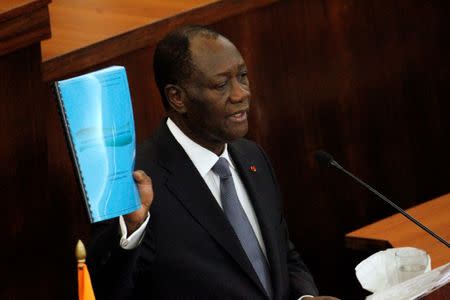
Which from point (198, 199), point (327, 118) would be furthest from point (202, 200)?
point (327, 118)

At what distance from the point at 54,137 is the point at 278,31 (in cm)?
47

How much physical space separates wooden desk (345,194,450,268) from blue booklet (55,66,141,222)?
69 centimetres

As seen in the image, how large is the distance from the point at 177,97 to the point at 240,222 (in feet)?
0.51

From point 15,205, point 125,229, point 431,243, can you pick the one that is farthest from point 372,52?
point 125,229

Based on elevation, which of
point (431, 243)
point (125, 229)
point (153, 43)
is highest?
point (153, 43)

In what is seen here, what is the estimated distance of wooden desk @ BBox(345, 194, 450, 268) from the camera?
155cm

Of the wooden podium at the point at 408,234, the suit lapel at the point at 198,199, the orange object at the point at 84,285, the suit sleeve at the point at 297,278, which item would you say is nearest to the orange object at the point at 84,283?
the orange object at the point at 84,285

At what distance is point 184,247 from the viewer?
1.14 metres

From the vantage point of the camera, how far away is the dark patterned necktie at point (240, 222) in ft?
3.90

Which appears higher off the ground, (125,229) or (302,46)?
(302,46)

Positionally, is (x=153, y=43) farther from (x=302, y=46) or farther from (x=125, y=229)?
(x=125, y=229)

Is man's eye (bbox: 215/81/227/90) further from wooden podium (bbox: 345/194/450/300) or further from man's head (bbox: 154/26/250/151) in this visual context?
wooden podium (bbox: 345/194/450/300)

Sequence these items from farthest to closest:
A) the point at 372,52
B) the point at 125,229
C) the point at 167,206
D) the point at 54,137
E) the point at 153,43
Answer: the point at 372,52, the point at 153,43, the point at 54,137, the point at 167,206, the point at 125,229

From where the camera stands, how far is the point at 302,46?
5.69 ft
